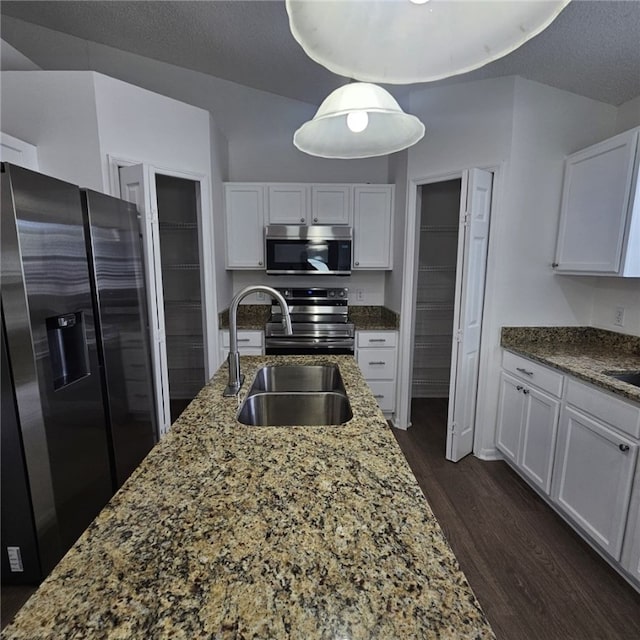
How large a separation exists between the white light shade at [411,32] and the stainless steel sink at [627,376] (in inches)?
69.2

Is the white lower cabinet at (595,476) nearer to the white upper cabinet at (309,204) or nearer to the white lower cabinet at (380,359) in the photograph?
the white lower cabinet at (380,359)

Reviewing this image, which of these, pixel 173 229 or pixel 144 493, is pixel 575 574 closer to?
pixel 144 493

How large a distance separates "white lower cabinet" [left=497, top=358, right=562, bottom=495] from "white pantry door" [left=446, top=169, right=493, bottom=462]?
0.74 feet

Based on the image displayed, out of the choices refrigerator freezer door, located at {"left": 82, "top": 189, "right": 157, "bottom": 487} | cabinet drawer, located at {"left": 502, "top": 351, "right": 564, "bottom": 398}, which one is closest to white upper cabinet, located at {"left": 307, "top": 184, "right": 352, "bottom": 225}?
refrigerator freezer door, located at {"left": 82, "top": 189, "right": 157, "bottom": 487}

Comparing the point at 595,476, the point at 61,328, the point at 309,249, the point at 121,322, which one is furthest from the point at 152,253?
the point at 595,476

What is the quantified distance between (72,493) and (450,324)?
11.3 feet

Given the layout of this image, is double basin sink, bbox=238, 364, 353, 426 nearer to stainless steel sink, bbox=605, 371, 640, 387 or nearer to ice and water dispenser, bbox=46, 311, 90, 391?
ice and water dispenser, bbox=46, 311, 90, 391

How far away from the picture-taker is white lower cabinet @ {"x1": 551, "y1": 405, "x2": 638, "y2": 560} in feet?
5.21

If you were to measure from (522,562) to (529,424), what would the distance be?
80 cm

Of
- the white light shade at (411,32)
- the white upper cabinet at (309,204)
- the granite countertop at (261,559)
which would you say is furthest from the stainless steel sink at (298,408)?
the white upper cabinet at (309,204)

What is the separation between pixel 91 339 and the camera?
67.3 inches

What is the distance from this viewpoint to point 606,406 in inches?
65.7

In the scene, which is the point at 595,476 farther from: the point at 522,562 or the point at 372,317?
the point at 372,317

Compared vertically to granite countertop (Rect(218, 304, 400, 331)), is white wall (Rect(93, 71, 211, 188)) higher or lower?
higher
